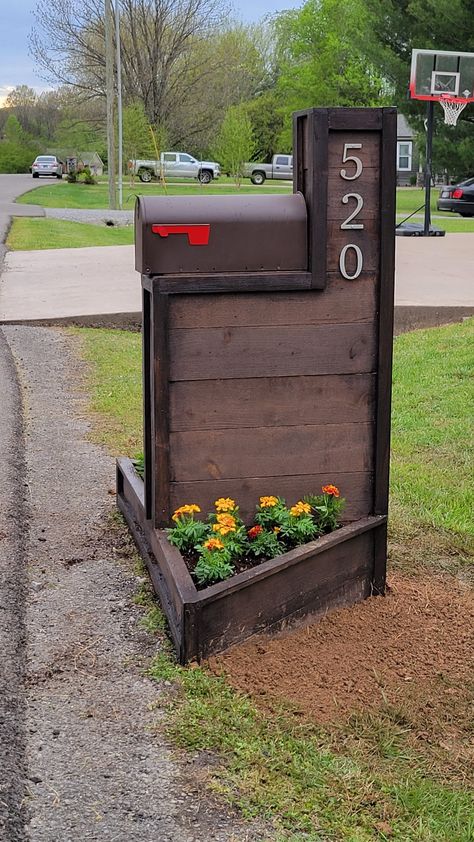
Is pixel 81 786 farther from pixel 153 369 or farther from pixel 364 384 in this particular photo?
pixel 364 384

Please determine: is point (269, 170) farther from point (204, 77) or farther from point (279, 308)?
point (279, 308)

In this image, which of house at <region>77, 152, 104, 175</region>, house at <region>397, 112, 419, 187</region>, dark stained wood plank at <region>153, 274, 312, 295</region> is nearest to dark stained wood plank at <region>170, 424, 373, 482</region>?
dark stained wood plank at <region>153, 274, 312, 295</region>

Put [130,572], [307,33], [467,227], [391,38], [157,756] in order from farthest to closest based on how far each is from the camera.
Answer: [307,33], [391,38], [467,227], [130,572], [157,756]

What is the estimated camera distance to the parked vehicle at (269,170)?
4959cm

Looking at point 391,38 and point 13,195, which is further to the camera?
point 13,195

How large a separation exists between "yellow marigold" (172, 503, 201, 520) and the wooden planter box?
0.29ft

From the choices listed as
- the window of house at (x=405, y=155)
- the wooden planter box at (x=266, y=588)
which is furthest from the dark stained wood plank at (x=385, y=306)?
the window of house at (x=405, y=155)

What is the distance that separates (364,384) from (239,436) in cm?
45

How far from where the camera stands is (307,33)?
6091cm

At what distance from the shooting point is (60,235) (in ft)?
61.5

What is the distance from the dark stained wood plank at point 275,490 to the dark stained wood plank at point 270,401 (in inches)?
7.6

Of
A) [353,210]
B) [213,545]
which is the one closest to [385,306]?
[353,210]

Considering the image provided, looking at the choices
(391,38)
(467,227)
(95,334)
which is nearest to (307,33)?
(391,38)

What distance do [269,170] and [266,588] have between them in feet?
167
